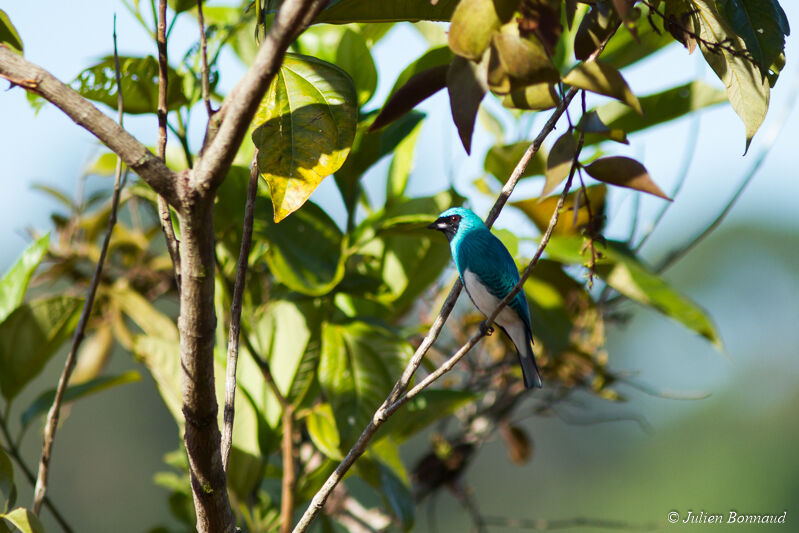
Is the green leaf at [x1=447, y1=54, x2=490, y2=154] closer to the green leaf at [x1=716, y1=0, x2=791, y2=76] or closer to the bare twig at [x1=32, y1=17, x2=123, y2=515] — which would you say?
the green leaf at [x1=716, y1=0, x2=791, y2=76]

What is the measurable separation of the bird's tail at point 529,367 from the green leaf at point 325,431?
1.48 ft

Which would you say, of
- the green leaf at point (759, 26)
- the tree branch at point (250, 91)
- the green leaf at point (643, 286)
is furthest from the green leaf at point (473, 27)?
the green leaf at point (643, 286)

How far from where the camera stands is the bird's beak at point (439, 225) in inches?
60.7

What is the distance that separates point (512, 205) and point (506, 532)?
643 inches

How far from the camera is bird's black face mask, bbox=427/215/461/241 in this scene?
1.61 meters

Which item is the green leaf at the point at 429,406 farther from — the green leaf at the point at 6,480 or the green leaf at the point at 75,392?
the green leaf at the point at 6,480

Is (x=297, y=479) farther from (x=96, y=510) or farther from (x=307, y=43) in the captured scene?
(x=96, y=510)

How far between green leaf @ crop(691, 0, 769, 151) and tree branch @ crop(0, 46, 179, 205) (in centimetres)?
68

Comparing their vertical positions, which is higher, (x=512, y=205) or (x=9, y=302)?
(x=9, y=302)

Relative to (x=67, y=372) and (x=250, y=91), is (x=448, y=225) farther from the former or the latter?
(x=250, y=91)

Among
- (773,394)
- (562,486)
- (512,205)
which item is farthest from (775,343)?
(512,205)

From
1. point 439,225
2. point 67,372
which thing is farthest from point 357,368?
point 67,372

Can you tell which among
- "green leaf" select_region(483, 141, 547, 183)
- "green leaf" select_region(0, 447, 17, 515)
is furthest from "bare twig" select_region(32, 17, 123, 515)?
"green leaf" select_region(483, 141, 547, 183)

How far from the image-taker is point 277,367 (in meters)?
1.59
